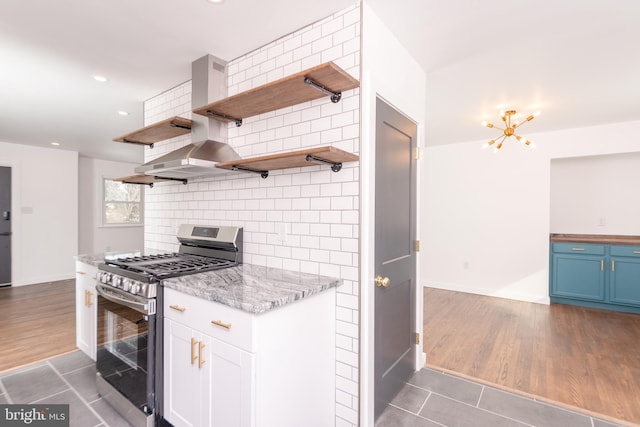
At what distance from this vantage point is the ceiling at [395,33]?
190 centimetres

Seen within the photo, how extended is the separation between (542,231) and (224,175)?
15.0ft

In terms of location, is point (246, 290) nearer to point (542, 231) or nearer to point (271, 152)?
point (271, 152)

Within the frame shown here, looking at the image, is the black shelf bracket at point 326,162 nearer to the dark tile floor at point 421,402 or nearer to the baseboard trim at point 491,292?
the dark tile floor at point 421,402

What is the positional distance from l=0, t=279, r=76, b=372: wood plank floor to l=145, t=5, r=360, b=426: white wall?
2.08 metres

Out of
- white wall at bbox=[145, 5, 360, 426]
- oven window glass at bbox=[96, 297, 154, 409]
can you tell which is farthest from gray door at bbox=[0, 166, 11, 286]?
white wall at bbox=[145, 5, 360, 426]

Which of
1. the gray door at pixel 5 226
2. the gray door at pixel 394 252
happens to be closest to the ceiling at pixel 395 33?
the gray door at pixel 394 252

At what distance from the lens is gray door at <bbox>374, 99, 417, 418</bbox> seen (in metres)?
1.99

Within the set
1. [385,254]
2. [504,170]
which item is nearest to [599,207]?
[504,170]

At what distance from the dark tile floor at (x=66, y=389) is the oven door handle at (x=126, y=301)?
2.44 feet

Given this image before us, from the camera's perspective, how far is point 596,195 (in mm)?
4691

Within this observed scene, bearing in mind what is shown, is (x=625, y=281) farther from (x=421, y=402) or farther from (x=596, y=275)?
(x=421, y=402)

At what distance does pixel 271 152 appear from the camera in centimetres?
226

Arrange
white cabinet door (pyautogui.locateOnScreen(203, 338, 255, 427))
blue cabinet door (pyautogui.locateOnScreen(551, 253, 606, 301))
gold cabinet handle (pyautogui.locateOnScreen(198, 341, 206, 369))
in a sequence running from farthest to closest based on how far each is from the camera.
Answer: blue cabinet door (pyautogui.locateOnScreen(551, 253, 606, 301)) → gold cabinet handle (pyautogui.locateOnScreen(198, 341, 206, 369)) → white cabinet door (pyautogui.locateOnScreen(203, 338, 255, 427))
